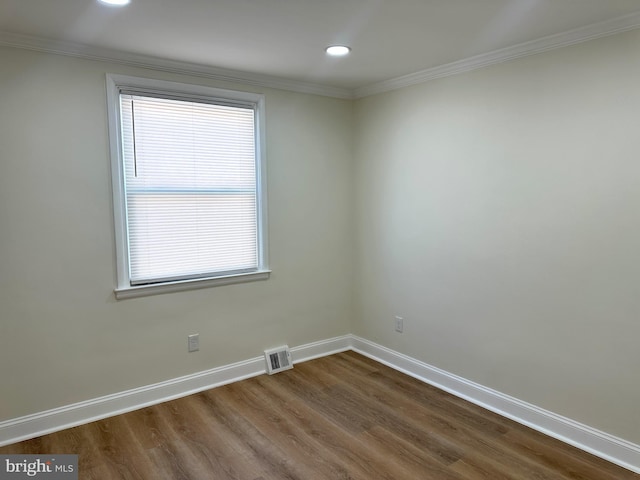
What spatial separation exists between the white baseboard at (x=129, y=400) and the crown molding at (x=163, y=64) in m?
2.21

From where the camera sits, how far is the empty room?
7.57 ft

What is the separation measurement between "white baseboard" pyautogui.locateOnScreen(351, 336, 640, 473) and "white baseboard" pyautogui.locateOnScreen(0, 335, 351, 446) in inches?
34.0

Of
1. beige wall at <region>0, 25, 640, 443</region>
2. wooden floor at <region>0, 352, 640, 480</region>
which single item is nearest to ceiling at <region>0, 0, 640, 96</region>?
beige wall at <region>0, 25, 640, 443</region>

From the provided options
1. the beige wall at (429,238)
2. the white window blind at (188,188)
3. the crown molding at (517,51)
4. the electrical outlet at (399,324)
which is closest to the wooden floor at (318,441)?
the beige wall at (429,238)

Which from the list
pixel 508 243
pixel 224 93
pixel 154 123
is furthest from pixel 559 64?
pixel 154 123

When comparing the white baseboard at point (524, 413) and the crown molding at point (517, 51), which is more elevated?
the crown molding at point (517, 51)

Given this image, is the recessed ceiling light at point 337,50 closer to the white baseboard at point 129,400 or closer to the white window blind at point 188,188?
the white window blind at point 188,188

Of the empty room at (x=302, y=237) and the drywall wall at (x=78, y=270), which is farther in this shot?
the drywall wall at (x=78, y=270)

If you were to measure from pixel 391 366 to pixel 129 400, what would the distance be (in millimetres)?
2073

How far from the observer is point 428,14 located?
2150mm

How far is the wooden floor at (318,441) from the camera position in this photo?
2.31 m

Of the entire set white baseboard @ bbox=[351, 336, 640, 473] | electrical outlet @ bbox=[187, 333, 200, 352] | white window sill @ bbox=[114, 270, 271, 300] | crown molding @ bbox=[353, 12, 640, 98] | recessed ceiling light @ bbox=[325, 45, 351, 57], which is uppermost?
recessed ceiling light @ bbox=[325, 45, 351, 57]

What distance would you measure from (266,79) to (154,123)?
0.94m

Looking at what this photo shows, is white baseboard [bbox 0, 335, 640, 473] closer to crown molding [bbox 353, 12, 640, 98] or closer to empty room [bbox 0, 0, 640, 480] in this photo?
empty room [bbox 0, 0, 640, 480]
